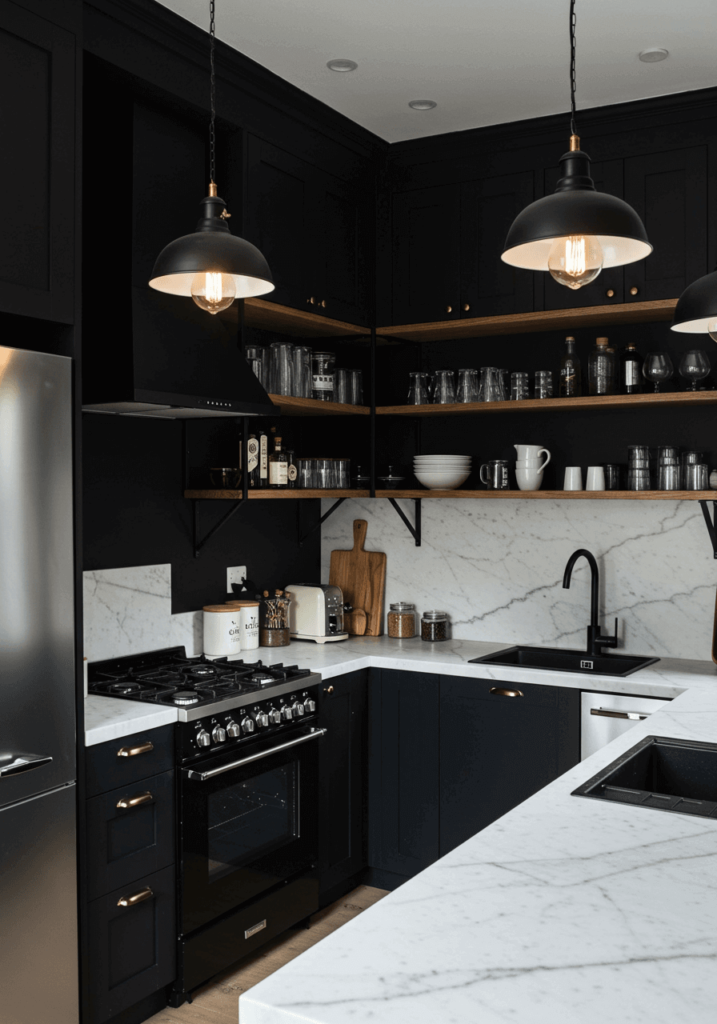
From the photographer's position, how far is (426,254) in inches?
153

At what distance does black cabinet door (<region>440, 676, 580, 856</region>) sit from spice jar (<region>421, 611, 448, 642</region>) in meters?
0.51

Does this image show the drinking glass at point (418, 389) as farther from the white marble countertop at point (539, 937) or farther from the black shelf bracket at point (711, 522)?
the white marble countertop at point (539, 937)

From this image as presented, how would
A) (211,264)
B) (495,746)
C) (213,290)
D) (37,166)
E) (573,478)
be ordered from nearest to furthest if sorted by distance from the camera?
1. (211,264)
2. (213,290)
3. (37,166)
4. (495,746)
5. (573,478)

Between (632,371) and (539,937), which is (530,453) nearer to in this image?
(632,371)

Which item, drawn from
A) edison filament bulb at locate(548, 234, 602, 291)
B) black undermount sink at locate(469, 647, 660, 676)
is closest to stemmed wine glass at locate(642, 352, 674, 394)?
black undermount sink at locate(469, 647, 660, 676)

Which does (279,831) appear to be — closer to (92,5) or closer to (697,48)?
(92,5)

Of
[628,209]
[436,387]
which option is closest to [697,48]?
[436,387]

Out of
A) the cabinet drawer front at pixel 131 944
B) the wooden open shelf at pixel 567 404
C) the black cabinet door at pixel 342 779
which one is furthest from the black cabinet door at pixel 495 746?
the cabinet drawer front at pixel 131 944

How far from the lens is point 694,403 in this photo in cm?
344

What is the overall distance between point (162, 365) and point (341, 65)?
1266 millimetres

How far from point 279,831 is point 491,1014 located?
7.42ft

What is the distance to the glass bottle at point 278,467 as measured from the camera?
3646 millimetres

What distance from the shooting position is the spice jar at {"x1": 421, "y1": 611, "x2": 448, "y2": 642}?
4.05m

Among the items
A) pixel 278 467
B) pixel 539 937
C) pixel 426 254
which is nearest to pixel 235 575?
pixel 278 467
